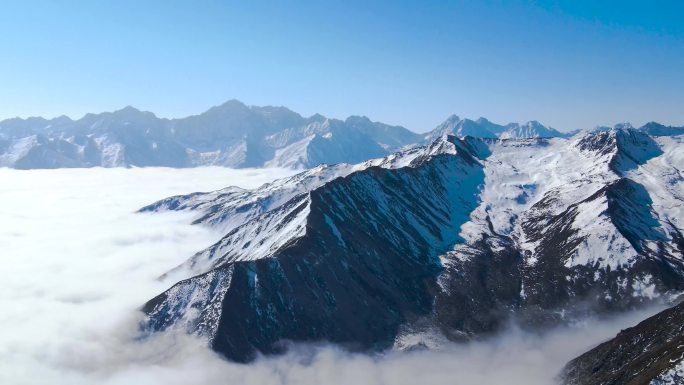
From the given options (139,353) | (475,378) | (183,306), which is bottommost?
(475,378)

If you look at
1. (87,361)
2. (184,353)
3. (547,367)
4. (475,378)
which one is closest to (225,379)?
(184,353)

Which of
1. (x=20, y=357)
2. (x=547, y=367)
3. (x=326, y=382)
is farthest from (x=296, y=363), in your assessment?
(x=20, y=357)

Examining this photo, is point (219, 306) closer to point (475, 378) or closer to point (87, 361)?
point (87, 361)

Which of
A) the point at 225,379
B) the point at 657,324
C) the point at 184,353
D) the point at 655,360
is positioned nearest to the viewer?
the point at 655,360

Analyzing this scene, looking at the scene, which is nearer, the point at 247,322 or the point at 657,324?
the point at 657,324

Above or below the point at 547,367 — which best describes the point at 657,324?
above

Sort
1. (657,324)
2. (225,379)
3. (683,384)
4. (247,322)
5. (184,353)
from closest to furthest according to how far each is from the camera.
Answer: (683,384)
(657,324)
(225,379)
(184,353)
(247,322)
